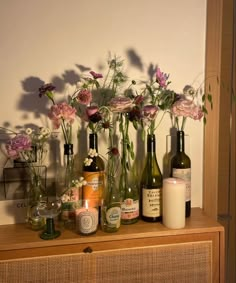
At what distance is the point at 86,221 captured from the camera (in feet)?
2.98

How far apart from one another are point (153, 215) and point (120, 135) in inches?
11.9

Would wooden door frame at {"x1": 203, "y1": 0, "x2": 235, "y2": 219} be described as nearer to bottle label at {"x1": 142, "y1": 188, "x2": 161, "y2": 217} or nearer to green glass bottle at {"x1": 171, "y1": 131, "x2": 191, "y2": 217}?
green glass bottle at {"x1": 171, "y1": 131, "x2": 191, "y2": 217}

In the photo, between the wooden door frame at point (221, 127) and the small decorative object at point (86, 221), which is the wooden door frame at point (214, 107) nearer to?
the wooden door frame at point (221, 127)

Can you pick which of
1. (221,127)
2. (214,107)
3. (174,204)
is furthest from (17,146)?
(221,127)

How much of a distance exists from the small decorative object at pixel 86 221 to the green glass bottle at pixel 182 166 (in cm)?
32

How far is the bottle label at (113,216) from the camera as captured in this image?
94cm

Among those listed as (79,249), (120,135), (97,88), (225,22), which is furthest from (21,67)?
(225,22)

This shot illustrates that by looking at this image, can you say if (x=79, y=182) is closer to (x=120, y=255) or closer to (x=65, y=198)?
(x=65, y=198)

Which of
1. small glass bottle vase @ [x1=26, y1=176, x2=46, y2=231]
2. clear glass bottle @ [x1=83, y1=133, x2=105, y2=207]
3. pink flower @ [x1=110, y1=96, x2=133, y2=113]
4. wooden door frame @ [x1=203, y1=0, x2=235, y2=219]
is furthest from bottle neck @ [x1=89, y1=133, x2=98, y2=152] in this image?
wooden door frame @ [x1=203, y1=0, x2=235, y2=219]

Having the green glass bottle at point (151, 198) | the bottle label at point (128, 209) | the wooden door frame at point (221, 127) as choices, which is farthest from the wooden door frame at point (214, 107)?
the bottle label at point (128, 209)

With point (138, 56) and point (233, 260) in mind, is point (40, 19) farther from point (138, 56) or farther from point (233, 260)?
point (233, 260)

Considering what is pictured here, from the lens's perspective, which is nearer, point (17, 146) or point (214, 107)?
point (17, 146)

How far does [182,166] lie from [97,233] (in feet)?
1.23

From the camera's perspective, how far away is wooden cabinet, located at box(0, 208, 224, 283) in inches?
34.8
